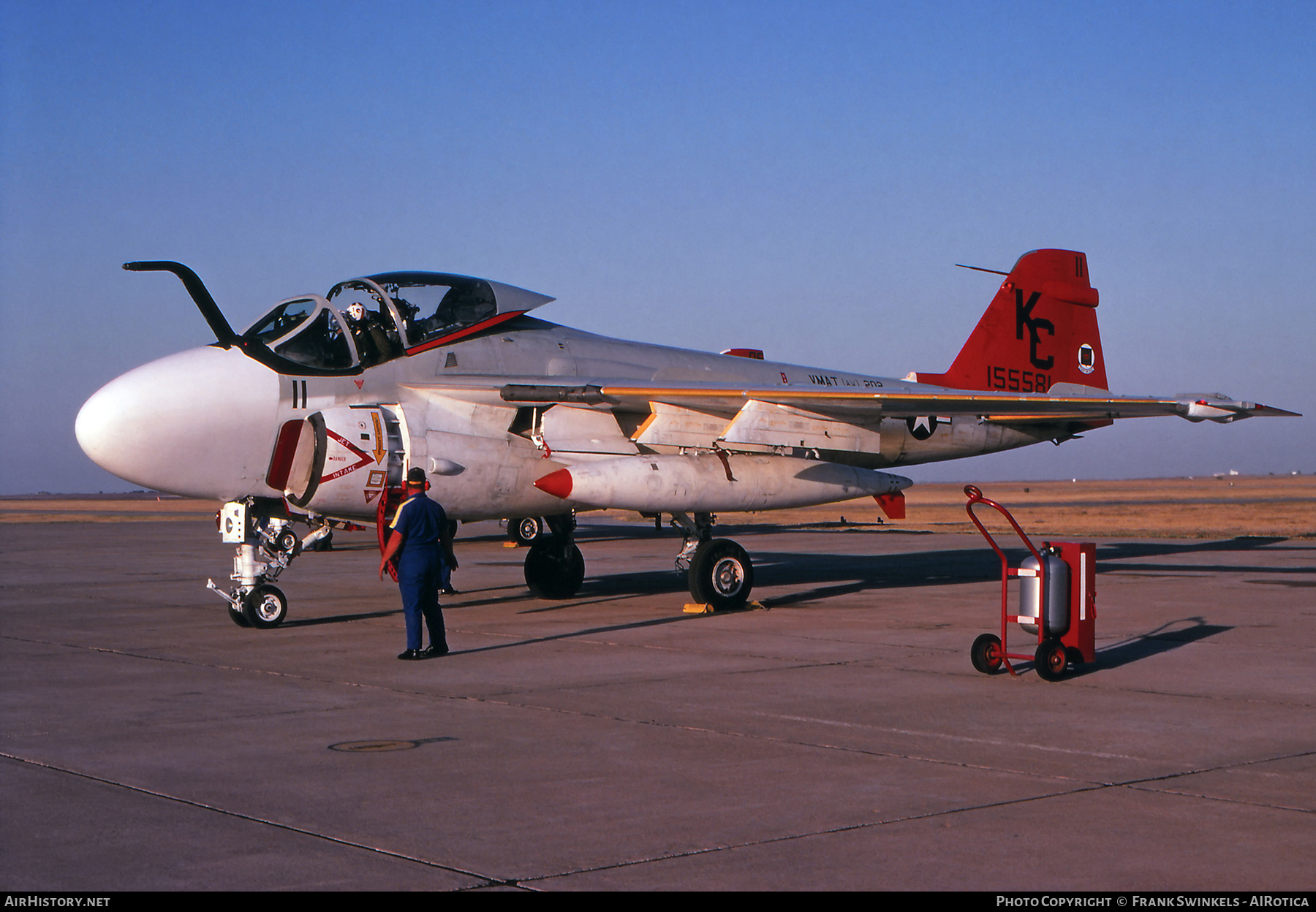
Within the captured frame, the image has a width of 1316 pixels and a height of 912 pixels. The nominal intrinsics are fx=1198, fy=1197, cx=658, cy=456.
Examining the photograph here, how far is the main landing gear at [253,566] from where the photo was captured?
12.5 metres

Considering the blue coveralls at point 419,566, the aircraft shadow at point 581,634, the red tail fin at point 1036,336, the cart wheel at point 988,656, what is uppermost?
the red tail fin at point 1036,336

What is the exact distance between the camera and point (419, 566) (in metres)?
10.6

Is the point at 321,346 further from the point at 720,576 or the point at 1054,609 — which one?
the point at 1054,609

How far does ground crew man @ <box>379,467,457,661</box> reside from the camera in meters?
10.5

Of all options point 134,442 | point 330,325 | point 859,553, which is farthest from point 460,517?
point 859,553

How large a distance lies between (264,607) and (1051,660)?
8070 mm

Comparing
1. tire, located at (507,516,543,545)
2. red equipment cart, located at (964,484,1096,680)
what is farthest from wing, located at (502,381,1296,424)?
tire, located at (507,516,543,545)

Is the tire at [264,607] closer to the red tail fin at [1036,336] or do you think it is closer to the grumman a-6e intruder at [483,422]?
the grumman a-6e intruder at [483,422]

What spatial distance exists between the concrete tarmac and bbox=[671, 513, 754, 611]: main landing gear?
414mm

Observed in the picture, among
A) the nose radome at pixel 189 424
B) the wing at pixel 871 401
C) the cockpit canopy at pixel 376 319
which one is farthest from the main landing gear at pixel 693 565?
the nose radome at pixel 189 424

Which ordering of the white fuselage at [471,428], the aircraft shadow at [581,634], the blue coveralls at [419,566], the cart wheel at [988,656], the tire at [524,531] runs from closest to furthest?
the cart wheel at [988,656] → the blue coveralls at [419,566] → the aircraft shadow at [581,634] → the white fuselage at [471,428] → the tire at [524,531]

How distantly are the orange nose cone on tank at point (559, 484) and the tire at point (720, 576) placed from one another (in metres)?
1.85

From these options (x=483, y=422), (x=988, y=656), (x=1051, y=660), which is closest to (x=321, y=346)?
(x=483, y=422)

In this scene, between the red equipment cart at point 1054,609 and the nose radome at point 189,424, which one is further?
the nose radome at point 189,424
